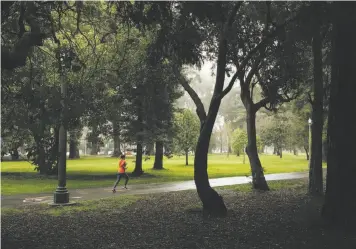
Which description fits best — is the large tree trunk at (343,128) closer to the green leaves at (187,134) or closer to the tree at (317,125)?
the tree at (317,125)

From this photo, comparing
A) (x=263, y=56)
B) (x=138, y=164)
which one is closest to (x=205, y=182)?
(x=263, y=56)

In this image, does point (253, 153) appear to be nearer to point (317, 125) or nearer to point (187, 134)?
point (317, 125)

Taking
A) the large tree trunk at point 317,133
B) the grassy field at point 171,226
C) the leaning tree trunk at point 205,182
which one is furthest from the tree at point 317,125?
the leaning tree trunk at point 205,182

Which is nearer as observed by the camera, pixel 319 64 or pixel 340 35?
pixel 340 35

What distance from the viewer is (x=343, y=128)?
938 centimetres

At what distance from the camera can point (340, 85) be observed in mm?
9398

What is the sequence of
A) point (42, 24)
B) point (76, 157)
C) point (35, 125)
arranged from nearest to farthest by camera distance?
point (35, 125)
point (42, 24)
point (76, 157)

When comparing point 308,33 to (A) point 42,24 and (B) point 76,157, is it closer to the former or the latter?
(A) point 42,24

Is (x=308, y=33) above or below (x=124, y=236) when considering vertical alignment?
above

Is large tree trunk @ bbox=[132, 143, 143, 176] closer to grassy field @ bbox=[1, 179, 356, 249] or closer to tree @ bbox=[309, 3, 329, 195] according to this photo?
grassy field @ bbox=[1, 179, 356, 249]

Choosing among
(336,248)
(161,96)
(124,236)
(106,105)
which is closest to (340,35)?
(336,248)

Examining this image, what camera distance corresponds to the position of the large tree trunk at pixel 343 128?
930 cm

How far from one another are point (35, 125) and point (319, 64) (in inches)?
443

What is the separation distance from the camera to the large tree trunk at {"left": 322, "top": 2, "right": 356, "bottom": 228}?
9.30 metres
